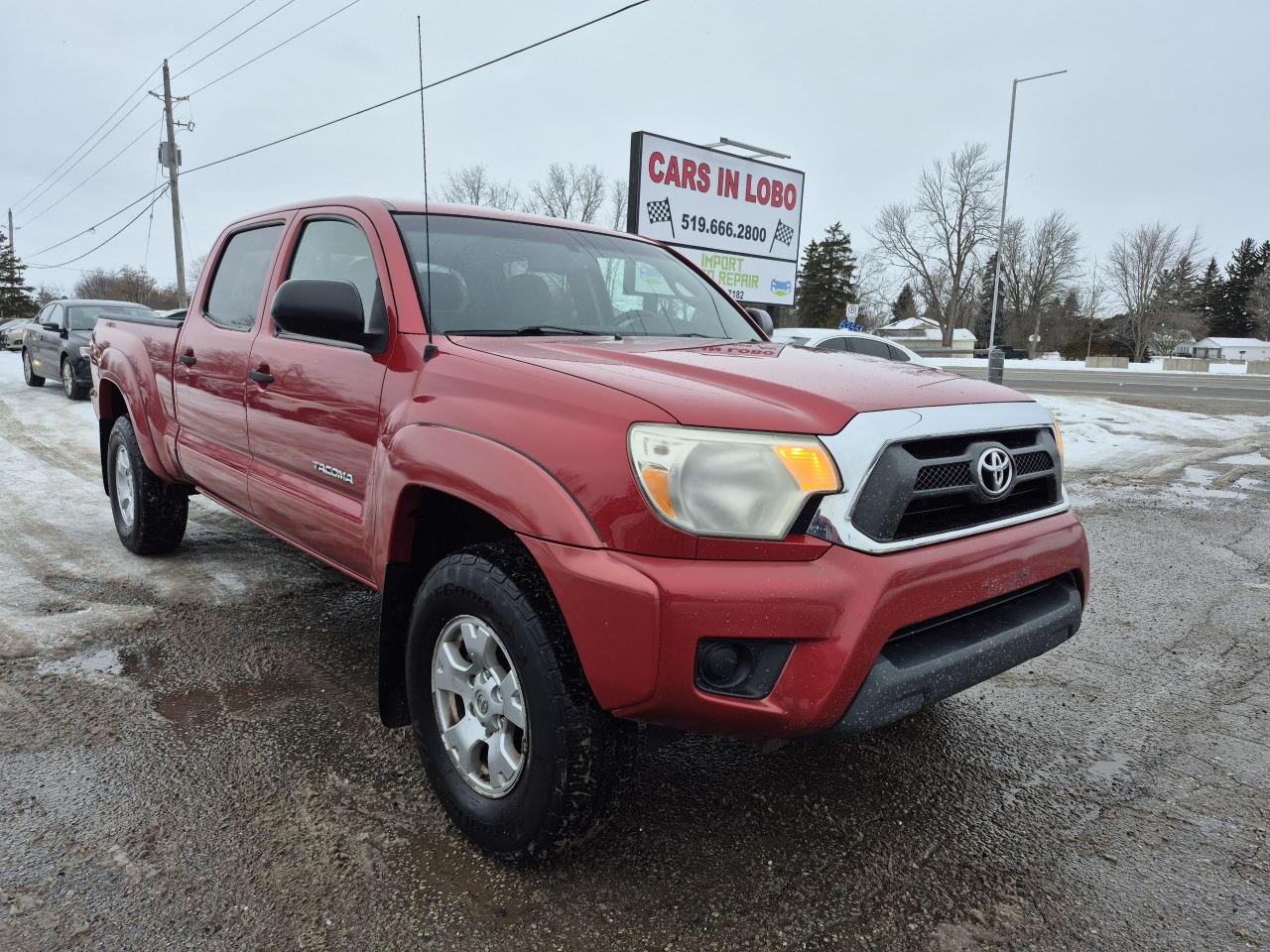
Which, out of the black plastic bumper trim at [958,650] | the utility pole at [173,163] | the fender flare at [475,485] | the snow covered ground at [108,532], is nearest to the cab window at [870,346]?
the snow covered ground at [108,532]

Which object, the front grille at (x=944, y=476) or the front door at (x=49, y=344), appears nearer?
the front grille at (x=944, y=476)

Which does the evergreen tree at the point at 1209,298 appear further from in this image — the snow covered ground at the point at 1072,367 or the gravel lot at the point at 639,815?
the gravel lot at the point at 639,815

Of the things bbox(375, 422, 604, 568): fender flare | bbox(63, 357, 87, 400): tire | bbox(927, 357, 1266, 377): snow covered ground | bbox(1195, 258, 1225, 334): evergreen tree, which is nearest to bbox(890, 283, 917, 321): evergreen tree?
bbox(1195, 258, 1225, 334): evergreen tree

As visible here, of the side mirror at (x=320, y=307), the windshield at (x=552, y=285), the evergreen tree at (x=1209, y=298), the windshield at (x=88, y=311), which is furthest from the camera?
the evergreen tree at (x=1209, y=298)

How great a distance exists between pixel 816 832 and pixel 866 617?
913 millimetres

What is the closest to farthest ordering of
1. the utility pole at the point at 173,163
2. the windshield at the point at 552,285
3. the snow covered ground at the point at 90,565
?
1. the windshield at the point at 552,285
2. the snow covered ground at the point at 90,565
3. the utility pole at the point at 173,163

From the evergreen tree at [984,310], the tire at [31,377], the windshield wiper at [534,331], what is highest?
the evergreen tree at [984,310]

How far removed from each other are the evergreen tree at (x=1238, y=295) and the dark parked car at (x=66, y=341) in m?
97.4

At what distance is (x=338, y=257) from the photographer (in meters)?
3.33

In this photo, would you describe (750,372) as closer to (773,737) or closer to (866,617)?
(866,617)

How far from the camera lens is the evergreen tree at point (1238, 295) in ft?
278

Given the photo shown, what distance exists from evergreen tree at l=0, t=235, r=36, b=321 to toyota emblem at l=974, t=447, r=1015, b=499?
7285 centimetres

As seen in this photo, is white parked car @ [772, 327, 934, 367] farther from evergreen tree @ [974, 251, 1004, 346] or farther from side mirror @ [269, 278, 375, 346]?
evergreen tree @ [974, 251, 1004, 346]

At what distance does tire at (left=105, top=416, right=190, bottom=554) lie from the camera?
486cm
